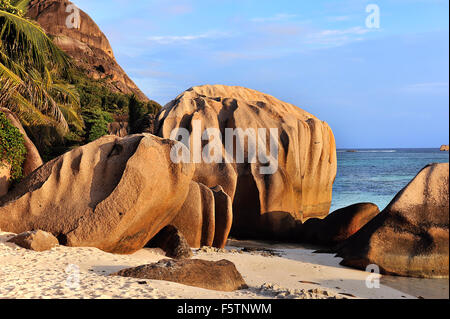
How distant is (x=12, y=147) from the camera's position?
8844mm

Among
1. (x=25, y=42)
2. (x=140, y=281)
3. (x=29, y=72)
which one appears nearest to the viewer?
(x=140, y=281)

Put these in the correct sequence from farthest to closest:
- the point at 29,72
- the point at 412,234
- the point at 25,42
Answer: the point at 29,72 < the point at 25,42 < the point at 412,234

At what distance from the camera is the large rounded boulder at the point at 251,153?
41.8 feet

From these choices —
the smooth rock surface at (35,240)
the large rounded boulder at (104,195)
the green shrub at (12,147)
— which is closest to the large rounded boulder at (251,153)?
the large rounded boulder at (104,195)

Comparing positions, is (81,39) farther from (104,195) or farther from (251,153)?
(104,195)

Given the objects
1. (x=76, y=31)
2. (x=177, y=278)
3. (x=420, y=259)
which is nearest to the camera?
(x=177, y=278)

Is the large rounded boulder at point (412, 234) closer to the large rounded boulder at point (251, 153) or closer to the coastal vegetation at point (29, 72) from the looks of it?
the large rounded boulder at point (251, 153)

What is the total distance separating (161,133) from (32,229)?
6407 millimetres

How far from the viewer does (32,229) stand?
24.4 ft

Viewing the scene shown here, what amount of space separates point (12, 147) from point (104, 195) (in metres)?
2.71

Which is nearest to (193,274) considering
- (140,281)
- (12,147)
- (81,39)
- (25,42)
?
(140,281)

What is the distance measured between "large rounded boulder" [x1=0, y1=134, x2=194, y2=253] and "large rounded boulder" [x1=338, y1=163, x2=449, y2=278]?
10.8 feet
